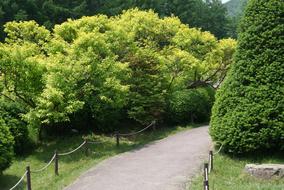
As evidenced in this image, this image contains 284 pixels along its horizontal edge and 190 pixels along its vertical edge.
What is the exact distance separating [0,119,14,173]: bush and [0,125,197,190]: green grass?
828 millimetres

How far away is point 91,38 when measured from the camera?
18547 millimetres

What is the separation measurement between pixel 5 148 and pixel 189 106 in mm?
12264

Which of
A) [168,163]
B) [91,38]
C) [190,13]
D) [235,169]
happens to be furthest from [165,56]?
[190,13]

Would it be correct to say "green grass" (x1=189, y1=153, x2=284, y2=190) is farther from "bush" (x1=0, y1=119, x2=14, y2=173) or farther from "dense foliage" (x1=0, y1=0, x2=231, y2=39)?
"dense foliage" (x1=0, y1=0, x2=231, y2=39)

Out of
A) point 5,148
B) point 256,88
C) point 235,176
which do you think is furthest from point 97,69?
point 235,176

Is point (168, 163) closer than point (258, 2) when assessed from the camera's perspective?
No

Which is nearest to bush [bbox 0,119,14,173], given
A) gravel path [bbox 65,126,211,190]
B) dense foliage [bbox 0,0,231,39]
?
gravel path [bbox 65,126,211,190]

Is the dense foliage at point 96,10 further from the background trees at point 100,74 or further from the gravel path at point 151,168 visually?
the gravel path at point 151,168

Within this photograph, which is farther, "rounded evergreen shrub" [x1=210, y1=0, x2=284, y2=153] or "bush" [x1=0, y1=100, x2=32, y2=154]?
"bush" [x1=0, y1=100, x2=32, y2=154]

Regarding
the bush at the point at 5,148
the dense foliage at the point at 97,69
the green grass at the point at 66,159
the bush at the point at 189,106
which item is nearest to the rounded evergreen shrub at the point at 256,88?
the green grass at the point at 66,159

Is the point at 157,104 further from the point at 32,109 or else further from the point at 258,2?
the point at 258,2

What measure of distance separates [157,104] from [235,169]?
30.5 feet

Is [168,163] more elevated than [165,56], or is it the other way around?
[165,56]

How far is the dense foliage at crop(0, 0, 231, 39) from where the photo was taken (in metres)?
48.8
